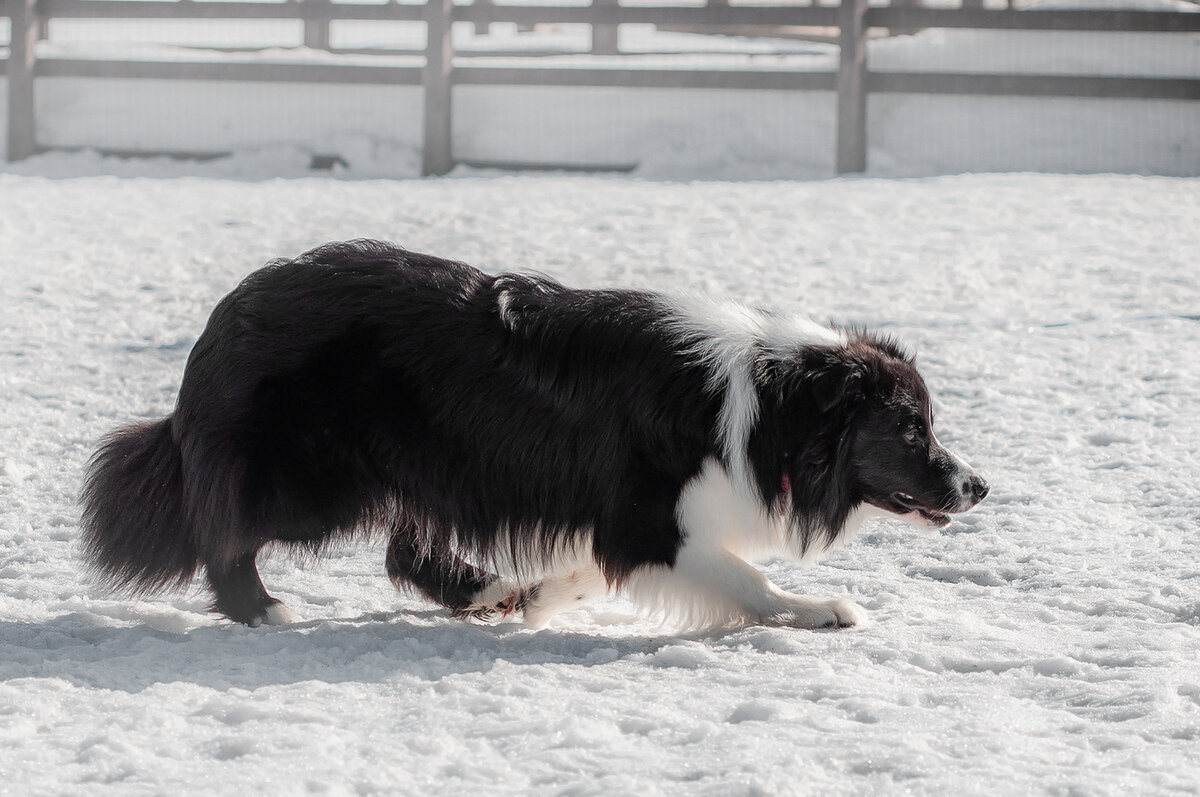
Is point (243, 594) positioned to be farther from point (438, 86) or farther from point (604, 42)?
point (604, 42)

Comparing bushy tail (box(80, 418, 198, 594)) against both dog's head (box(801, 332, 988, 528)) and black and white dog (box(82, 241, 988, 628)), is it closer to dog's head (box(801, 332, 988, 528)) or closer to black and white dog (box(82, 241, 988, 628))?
black and white dog (box(82, 241, 988, 628))

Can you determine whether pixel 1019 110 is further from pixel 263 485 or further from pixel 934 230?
pixel 263 485

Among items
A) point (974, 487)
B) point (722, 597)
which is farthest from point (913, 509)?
point (722, 597)

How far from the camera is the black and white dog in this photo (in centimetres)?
332

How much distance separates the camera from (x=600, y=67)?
1104cm

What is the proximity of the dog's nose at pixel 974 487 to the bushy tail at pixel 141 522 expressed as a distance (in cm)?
204

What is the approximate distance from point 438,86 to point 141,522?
26.9ft

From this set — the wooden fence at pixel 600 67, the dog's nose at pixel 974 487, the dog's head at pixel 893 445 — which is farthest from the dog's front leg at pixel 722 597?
the wooden fence at pixel 600 67

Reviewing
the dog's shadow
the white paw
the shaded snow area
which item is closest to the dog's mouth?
the shaded snow area

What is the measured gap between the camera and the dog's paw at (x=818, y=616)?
337 centimetres

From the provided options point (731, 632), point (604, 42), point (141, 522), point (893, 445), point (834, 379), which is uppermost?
point (604, 42)

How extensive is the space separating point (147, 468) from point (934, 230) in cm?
627

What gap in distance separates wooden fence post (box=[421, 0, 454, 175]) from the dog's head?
26.6 ft

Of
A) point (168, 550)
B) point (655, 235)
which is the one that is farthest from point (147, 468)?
point (655, 235)
